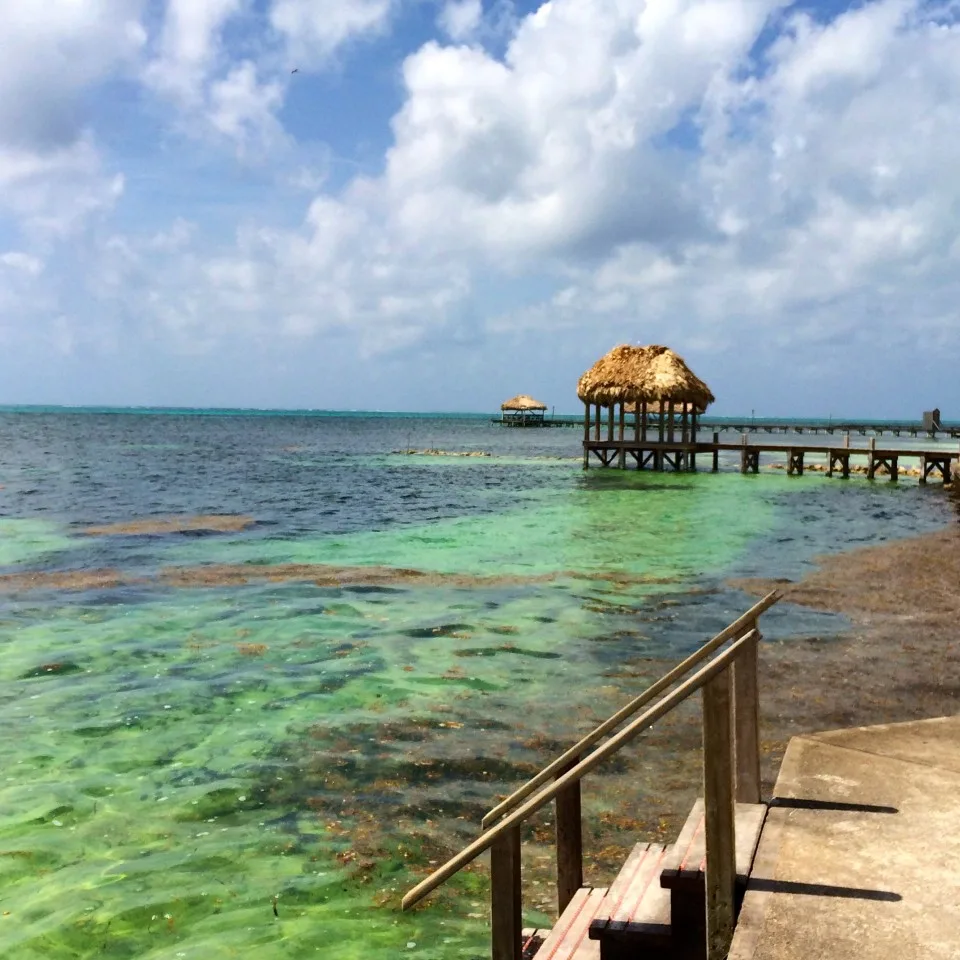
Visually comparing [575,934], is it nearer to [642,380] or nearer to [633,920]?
[633,920]

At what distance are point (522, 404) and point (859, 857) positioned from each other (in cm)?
10144

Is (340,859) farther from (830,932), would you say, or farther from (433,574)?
(433,574)

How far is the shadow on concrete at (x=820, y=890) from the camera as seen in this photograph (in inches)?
141

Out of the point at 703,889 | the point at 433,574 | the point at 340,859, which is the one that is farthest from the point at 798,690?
the point at 433,574

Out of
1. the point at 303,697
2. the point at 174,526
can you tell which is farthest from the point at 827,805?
the point at 174,526

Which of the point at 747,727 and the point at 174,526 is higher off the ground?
the point at 747,727

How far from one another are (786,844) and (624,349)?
40322 mm

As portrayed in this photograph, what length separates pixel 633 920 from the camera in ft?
12.2

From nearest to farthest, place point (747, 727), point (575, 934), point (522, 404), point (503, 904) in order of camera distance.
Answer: point (503, 904)
point (575, 934)
point (747, 727)
point (522, 404)

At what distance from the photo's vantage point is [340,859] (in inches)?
230

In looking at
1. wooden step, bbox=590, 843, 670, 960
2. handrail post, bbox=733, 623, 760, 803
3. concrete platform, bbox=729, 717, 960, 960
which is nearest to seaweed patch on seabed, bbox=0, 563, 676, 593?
concrete platform, bbox=729, 717, 960, 960

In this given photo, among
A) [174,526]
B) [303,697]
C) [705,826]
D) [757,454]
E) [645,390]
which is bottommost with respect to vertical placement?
[303,697]

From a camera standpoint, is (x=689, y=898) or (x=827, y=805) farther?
(x=827, y=805)

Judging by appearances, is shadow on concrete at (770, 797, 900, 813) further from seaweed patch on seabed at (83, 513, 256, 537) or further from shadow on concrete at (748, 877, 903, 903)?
seaweed patch on seabed at (83, 513, 256, 537)
